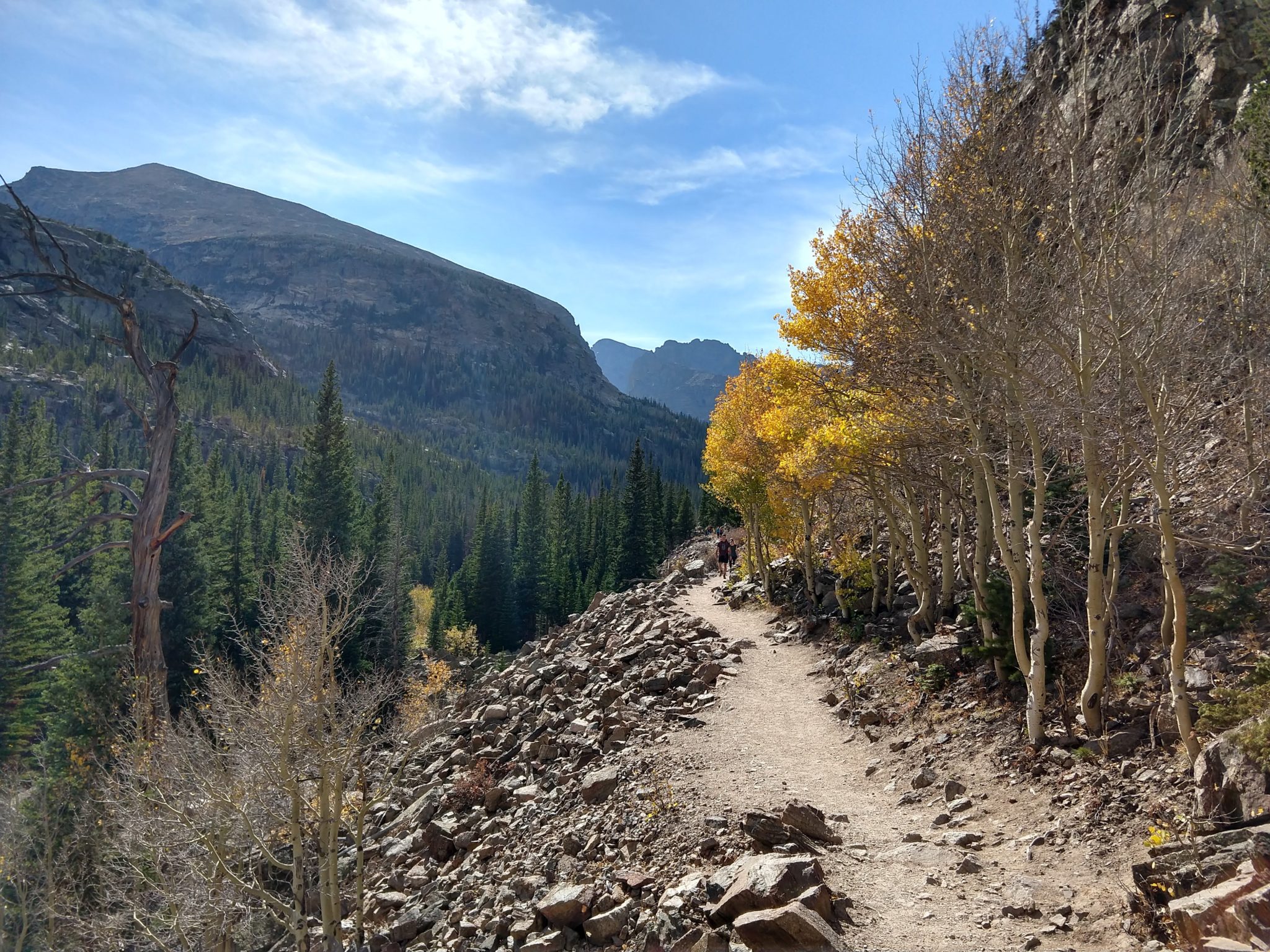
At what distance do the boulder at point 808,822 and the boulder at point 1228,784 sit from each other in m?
3.38

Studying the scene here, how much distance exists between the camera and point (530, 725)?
604 inches

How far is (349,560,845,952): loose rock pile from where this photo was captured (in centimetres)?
629

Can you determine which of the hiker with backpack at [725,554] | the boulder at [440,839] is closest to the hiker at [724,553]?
the hiker with backpack at [725,554]

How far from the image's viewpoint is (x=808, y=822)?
7.54m

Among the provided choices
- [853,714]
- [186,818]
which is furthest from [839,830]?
[186,818]

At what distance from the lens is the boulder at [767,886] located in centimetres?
593

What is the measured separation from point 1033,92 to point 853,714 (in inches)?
387

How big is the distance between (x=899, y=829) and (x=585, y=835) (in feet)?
13.3

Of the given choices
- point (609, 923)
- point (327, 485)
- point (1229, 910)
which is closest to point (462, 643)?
point (327, 485)

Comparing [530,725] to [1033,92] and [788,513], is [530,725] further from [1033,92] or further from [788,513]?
[1033,92]

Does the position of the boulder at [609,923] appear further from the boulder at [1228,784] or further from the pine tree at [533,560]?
the pine tree at [533,560]

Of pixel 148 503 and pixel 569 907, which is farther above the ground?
pixel 148 503

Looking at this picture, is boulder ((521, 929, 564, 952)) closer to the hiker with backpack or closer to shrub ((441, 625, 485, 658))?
the hiker with backpack

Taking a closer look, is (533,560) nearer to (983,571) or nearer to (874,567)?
(874,567)
